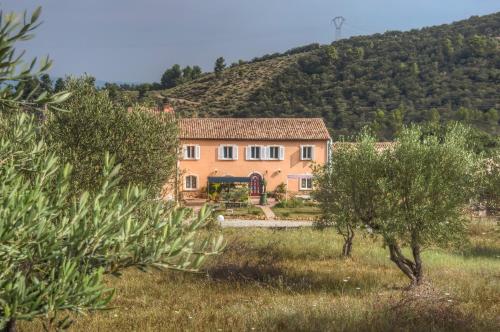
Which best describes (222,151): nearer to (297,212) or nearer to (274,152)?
(274,152)

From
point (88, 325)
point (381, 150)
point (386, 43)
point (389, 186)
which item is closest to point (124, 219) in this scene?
point (88, 325)

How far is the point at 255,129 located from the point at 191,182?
7.60 metres

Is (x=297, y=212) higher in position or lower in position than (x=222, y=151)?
lower

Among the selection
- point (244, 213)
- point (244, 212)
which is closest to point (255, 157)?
point (244, 212)

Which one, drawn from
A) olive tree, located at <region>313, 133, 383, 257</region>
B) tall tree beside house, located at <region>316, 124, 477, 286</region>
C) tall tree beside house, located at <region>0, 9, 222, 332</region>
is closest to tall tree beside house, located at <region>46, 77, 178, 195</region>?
olive tree, located at <region>313, 133, 383, 257</region>

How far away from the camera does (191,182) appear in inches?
1823

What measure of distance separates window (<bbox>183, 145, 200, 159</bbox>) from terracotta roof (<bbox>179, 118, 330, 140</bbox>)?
0.91 metres

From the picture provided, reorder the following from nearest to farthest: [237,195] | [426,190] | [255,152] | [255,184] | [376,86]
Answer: [426,190] < [237,195] < [255,152] < [255,184] < [376,86]

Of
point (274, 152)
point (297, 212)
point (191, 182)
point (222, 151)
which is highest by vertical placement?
point (222, 151)

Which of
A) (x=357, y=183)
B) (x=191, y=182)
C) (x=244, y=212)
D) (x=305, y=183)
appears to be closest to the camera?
(x=357, y=183)

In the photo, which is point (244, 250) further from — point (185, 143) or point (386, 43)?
point (386, 43)

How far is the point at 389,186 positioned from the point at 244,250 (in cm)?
836

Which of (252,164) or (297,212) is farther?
(252,164)

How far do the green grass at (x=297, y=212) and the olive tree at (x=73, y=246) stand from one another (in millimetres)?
31906
